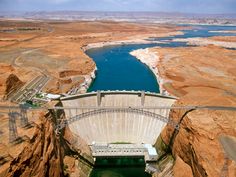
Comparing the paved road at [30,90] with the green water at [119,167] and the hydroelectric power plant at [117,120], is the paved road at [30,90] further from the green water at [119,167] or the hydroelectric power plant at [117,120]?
the green water at [119,167]

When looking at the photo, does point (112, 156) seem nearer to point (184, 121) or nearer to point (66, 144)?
point (66, 144)

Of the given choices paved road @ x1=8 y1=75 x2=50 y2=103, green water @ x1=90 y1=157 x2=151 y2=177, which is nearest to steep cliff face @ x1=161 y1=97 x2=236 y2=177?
green water @ x1=90 y1=157 x2=151 y2=177

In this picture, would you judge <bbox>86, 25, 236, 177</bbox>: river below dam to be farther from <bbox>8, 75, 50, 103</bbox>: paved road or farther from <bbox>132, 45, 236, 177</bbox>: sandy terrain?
<bbox>8, 75, 50, 103</bbox>: paved road

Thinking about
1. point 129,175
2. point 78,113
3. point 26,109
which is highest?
point 26,109

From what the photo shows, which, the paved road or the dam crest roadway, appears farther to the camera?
the paved road

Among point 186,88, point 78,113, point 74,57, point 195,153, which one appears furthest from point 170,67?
point 195,153

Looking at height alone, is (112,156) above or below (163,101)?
below

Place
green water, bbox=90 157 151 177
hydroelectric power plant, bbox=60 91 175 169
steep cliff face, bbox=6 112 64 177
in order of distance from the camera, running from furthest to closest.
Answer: hydroelectric power plant, bbox=60 91 175 169, green water, bbox=90 157 151 177, steep cliff face, bbox=6 112 64 177
